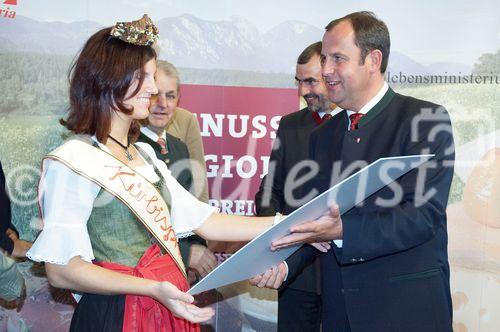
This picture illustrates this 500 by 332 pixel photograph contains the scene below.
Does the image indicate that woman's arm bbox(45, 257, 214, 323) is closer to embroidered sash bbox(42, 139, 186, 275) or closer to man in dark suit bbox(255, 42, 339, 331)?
embroidered sash bbox(42, 139, 186, 275)

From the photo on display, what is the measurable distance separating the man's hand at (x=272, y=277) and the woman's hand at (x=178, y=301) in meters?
0.55

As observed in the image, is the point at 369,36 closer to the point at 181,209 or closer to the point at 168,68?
the point at 181,209

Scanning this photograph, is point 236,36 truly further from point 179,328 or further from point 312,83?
point 179,328

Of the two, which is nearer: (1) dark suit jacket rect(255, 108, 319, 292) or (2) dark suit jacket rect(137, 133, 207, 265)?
(1) dark suit jacket rect(255, 108, 319, 292)

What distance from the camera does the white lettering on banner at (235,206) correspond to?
381cm

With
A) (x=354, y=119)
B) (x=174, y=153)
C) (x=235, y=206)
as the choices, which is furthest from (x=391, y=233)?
(x=235, y=206)

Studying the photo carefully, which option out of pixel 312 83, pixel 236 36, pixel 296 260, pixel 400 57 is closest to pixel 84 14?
pixel 236 36

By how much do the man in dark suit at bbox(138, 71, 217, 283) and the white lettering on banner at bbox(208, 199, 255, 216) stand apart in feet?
0.85

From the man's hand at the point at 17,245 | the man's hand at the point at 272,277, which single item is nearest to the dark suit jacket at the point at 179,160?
the man's hand at the point at 17,245

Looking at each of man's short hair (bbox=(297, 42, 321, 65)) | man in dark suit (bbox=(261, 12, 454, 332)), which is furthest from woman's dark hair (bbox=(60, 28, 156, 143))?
man's short hair (bbox=(297, 42, 321, 65))

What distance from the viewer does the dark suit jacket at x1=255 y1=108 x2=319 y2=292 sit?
3.16 m

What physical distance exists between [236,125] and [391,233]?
1.93 meters

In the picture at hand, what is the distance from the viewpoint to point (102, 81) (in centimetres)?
183

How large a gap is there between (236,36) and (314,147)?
4.97 ft
